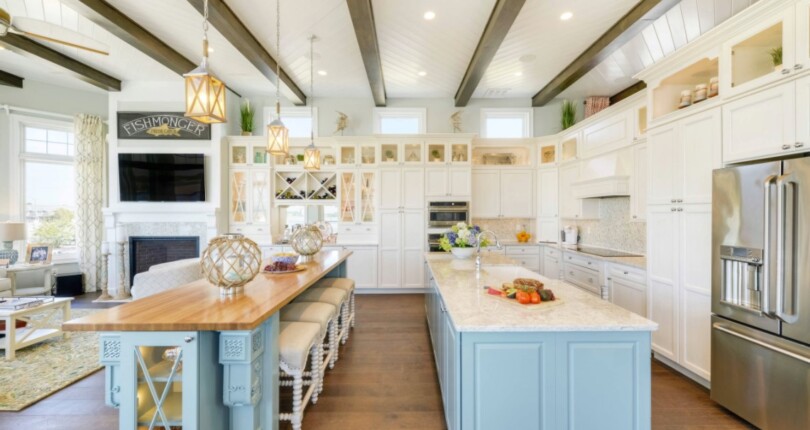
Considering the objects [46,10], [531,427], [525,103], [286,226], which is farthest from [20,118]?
[525,103]

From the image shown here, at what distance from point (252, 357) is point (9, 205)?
6.37m

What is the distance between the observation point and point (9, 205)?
16.1ft

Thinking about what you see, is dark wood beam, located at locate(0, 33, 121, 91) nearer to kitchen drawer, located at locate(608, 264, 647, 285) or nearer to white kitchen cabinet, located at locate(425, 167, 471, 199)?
white kitchen cabinet, located at locate(425, 167, 471, 199)

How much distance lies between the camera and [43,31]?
102 inches

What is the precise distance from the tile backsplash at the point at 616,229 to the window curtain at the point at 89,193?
811cm

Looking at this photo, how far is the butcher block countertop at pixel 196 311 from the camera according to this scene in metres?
1.36

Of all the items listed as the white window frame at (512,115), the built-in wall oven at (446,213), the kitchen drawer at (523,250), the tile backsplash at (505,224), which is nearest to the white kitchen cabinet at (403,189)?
the built-in wall oven at (446,213)

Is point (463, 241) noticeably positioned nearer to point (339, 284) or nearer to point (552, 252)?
point (339, 284)

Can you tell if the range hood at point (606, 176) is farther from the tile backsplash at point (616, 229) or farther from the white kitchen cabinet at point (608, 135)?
the tile backsplash at point (616, 229)

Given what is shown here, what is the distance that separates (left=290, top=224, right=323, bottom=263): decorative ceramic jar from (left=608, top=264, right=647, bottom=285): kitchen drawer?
127 inches

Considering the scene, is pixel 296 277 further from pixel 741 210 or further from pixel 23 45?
pixel 23 45

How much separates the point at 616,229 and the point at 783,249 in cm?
272

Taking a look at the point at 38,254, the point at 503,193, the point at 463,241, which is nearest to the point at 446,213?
the point at 503,193

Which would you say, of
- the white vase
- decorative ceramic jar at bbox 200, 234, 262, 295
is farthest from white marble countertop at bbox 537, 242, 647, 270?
decorative ceramic jar at bbox 200, 234, 262, 295
